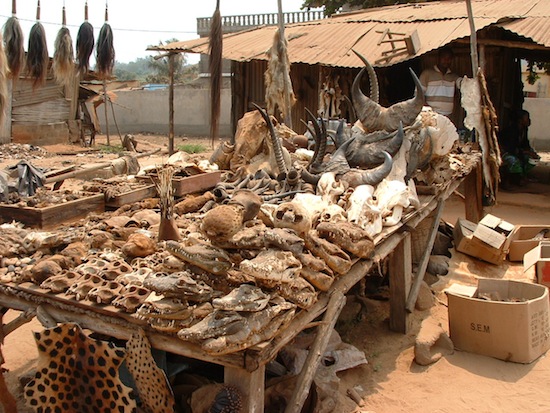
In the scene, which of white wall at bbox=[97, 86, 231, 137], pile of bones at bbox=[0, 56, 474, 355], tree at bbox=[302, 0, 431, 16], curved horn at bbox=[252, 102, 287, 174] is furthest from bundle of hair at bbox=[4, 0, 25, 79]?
white wall at bbox=[97, 86, 231, 137]

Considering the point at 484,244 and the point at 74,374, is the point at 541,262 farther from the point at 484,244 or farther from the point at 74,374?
the point at 74,374

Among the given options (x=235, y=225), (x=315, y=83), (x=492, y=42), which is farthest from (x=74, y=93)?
(x=235, y=225)

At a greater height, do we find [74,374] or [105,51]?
[105,51]

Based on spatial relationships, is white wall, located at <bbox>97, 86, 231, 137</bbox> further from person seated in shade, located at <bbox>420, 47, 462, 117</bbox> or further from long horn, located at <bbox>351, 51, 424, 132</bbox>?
long horn, located at <bbox>351, 51, 424, 132</bbox>

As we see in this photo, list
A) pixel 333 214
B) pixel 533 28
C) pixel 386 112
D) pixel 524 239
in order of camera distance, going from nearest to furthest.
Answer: pixel 333 214
pixel 386 112
pixel 524 239
pixel 533 28

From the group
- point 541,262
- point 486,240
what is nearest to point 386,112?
point 486,240

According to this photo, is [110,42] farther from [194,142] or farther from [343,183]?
[194,142]

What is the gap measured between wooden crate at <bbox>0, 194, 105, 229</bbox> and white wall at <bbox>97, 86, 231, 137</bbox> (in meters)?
14.6

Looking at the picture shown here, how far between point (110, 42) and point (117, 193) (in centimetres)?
424

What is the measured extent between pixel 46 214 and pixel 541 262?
Answer: 15.9 feet

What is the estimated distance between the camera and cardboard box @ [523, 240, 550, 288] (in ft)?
19.3

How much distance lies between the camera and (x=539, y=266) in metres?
5.94

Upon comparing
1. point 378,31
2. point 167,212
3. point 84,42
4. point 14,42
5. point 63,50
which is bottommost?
point 167,212

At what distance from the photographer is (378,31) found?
1020cm
